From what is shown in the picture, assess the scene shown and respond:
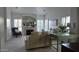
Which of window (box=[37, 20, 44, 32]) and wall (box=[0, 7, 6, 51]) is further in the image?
window (box=[37, 20, 44, 32])

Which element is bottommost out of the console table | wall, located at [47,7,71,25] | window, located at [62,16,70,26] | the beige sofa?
the console table

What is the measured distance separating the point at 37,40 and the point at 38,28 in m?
0.29

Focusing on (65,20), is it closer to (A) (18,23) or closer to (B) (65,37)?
(B) (65,37)

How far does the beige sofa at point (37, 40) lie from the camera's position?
2523 mm

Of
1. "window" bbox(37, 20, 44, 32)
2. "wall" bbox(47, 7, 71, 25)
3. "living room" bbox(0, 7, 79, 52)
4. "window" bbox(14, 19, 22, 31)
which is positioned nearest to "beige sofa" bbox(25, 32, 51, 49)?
"living room" bbox(0, 7, 79, 52)

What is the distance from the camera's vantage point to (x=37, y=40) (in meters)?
2.54

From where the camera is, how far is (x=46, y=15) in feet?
8.37

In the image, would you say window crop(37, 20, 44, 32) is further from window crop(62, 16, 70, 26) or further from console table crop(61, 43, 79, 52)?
console table crop(61, 43, 79, 52)

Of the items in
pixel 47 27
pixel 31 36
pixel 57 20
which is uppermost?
pixel 57 20

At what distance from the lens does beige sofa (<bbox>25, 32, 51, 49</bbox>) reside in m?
2.52

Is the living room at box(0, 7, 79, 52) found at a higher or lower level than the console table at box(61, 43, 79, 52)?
higher

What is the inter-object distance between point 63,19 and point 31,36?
0.87 m
